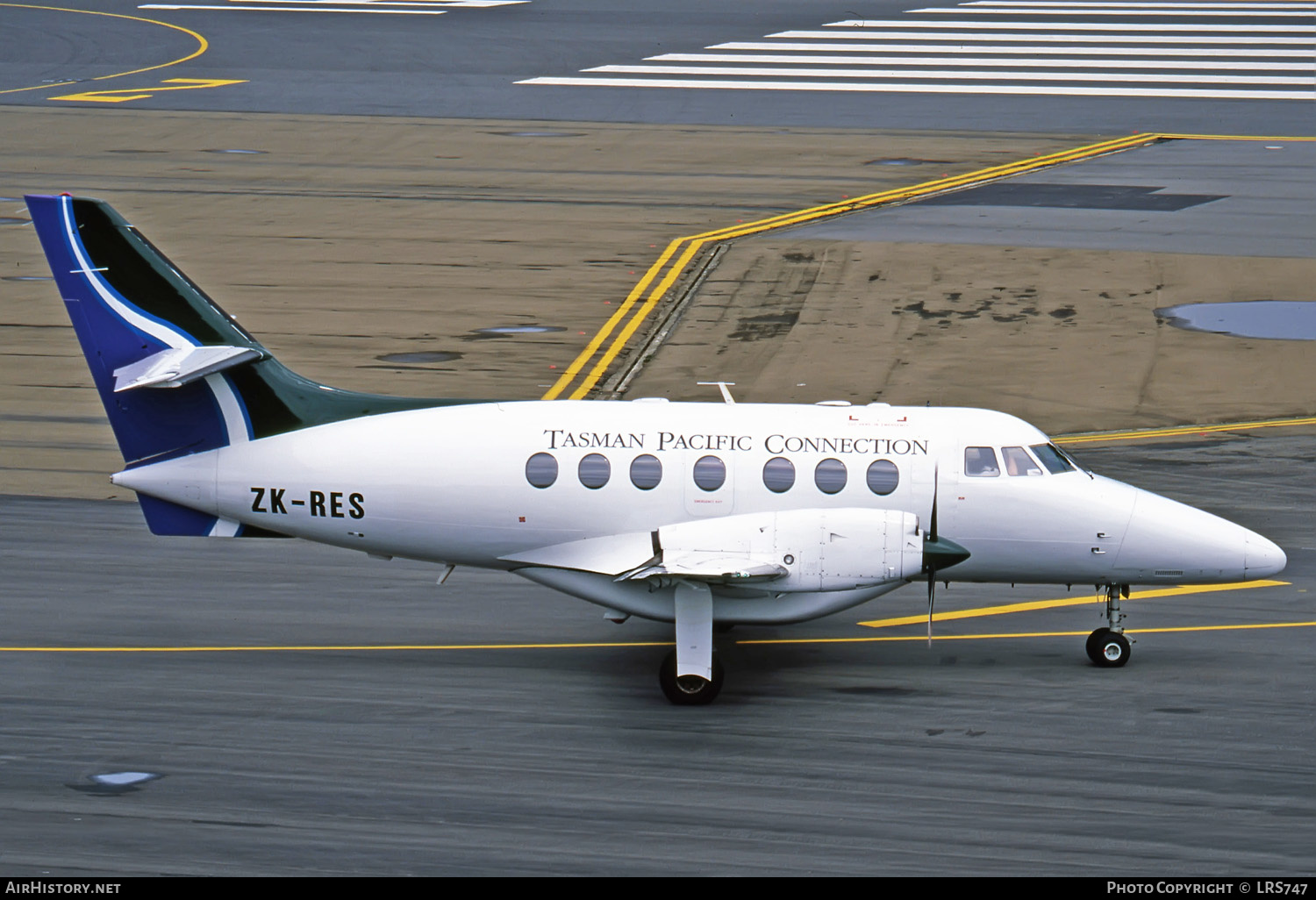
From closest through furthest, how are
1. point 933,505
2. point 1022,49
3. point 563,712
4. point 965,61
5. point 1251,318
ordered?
point 933,505
point 563,712
point 1251,318
point 965,61
point 1022,49

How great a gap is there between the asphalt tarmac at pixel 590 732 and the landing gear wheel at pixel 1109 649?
0.83 ft

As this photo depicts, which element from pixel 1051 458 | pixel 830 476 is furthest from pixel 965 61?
pixel 830 476

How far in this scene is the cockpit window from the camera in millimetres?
20062

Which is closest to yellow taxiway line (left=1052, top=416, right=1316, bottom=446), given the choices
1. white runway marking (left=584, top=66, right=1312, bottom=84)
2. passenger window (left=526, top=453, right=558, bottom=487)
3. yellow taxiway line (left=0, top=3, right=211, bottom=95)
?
passenger window (left=526, top=453, right=558, bottom=487)

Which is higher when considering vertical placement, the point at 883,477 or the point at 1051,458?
the point at 1051,458

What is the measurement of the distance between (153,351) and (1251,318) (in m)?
25.0

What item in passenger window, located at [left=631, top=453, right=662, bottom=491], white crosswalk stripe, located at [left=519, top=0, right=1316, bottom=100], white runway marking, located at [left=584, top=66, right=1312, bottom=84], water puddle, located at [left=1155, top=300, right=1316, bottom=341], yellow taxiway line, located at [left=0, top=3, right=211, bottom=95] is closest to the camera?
passenger window, located at [left=631, top=453, right=662, bottom=491]

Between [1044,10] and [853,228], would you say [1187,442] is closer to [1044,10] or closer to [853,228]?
[853,228]

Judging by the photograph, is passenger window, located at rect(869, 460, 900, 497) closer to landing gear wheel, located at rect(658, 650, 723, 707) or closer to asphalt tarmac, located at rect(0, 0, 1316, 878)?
asphalt tarmac, located at rect(0, 0, 1316, 878)

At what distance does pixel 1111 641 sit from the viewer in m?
20.3

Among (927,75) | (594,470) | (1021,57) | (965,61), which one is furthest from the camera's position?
(1021,57)

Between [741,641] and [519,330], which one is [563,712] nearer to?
[741,641]

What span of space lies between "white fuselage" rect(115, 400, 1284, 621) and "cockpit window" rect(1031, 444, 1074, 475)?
0.23 ft

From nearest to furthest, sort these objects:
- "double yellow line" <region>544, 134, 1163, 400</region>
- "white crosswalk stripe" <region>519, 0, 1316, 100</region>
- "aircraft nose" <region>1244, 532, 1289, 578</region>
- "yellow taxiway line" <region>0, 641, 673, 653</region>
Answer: "aircraft nose" <region>1244, 532, 1289, 578</region>, "yellow taxiway line" <region>0, 641, 673, 653</region>, "double yellow line" <region>544, 134, 1163, 400</region>, "white crosswalk stripe" <region>519, 0, 1316, 100</region>
